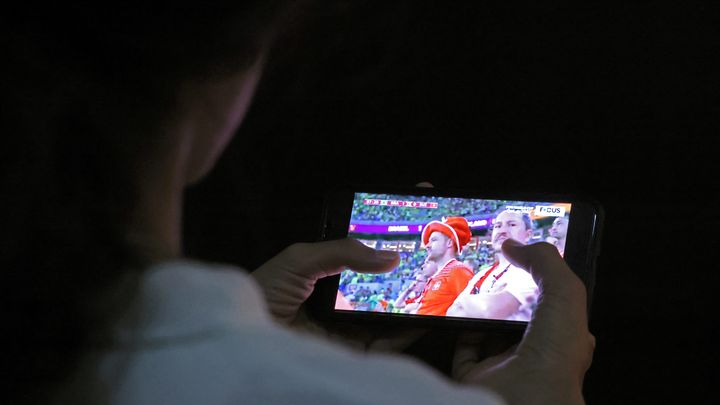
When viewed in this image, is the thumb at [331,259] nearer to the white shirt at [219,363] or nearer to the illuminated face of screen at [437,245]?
the illuminated face of screen at [437,245]

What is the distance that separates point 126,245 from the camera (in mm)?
348

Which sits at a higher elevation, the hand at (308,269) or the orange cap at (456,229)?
the orange cap at (456,229)

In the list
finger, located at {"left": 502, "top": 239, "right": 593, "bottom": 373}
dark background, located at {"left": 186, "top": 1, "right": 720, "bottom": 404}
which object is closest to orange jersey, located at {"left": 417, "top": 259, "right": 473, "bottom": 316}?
finger, located at {"left": 502, "top": 239, "right": 593, "bottom": 373}

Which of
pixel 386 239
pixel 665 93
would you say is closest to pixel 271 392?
pixel 386 239

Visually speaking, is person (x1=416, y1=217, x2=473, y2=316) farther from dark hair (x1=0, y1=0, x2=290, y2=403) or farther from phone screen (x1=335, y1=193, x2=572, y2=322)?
dark hair (x1=0, y1=0, x2=290, y2=403)

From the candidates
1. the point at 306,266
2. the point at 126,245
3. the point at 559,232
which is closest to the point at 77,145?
the point at 126,245

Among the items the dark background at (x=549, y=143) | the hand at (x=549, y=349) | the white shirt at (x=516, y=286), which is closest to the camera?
the hand at (x=549, y=349)

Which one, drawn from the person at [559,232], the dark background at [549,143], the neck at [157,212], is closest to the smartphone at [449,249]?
the person at [559,232]

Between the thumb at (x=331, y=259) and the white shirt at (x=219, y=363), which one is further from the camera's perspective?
the thumb at (x=331, y=259)

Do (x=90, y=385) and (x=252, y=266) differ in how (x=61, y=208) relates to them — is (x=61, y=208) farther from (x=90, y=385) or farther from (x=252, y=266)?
(x=252, y=266)

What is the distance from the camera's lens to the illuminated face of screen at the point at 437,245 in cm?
84

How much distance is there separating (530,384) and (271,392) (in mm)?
451

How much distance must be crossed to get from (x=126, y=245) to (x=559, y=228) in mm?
601

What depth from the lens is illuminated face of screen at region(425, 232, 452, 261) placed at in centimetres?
84
